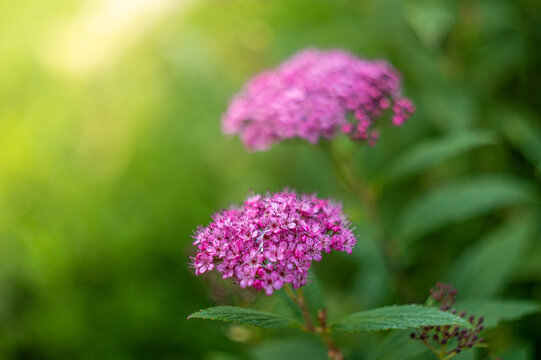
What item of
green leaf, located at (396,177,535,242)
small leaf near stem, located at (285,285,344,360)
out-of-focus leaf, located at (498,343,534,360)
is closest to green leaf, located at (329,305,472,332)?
small leaf near stem, located at (285,285,344,360)

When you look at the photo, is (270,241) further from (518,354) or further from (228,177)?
(228,177)

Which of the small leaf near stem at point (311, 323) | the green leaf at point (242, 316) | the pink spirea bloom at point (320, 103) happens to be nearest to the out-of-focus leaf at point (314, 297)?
the small leaf near stem at point (311, 323)

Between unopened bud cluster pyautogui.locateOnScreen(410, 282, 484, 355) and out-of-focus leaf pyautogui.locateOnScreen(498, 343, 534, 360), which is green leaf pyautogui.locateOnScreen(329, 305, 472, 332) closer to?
unopened bud cluster pyautogui.locateOnScreen(410, 282, 484, 355)

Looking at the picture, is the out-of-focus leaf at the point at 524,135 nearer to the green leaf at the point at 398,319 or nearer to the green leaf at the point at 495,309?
the green leaf at the point at 495,309


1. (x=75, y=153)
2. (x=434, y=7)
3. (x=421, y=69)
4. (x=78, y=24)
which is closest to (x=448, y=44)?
(x=421, y=69)

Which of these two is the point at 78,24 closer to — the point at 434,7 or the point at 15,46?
the point at 15,46

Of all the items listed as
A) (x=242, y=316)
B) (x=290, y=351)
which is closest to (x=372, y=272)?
(x=290, y=351)
